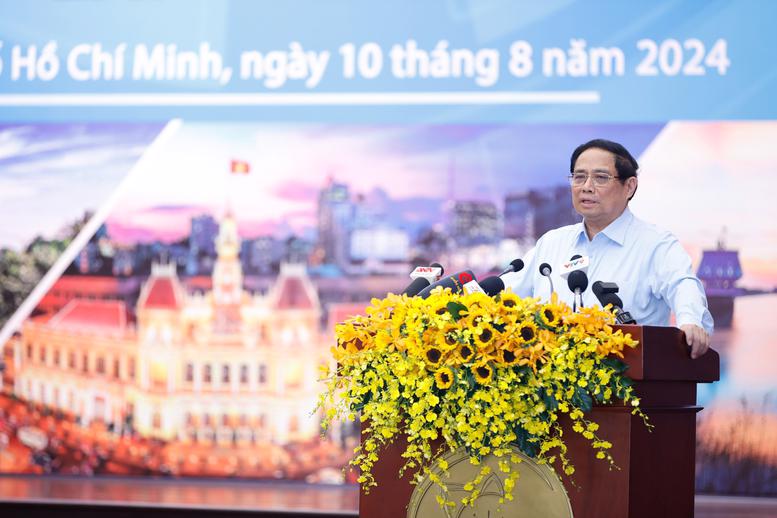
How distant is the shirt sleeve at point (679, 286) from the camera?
2309 millimetres

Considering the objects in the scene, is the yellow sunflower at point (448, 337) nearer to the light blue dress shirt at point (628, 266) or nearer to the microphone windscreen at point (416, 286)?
the microphone windscreen at point (416, 286)

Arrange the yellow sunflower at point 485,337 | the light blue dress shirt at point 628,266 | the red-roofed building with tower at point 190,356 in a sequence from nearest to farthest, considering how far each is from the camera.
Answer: the yellow sunflower at point 485,337
the light blue dress shirt at point 628,266
the red-roofed building with tower at point 190,356

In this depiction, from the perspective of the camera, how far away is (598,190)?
8.78 ft

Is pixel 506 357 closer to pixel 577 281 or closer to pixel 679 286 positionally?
pixel 577 281

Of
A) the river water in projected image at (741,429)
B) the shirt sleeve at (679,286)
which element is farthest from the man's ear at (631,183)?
the river water in projected image at (741,429)

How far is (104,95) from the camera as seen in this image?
5445 millimetres

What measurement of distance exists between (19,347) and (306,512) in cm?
207

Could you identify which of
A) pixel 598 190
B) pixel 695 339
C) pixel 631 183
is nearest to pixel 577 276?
pixel 695 339

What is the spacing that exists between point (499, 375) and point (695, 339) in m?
0.47

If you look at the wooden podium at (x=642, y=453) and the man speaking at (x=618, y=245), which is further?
the man speaking at (x=618, y=245)

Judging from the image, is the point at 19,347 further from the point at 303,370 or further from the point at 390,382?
the point at 390,382

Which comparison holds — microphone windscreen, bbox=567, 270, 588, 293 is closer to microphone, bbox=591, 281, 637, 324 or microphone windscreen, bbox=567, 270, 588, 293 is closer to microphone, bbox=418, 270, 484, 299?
microphone, bbox=591, 281, 637, 324

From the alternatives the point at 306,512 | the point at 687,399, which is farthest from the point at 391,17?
the point at 687,399

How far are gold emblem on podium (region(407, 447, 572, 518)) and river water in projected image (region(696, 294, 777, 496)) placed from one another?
3290mm
